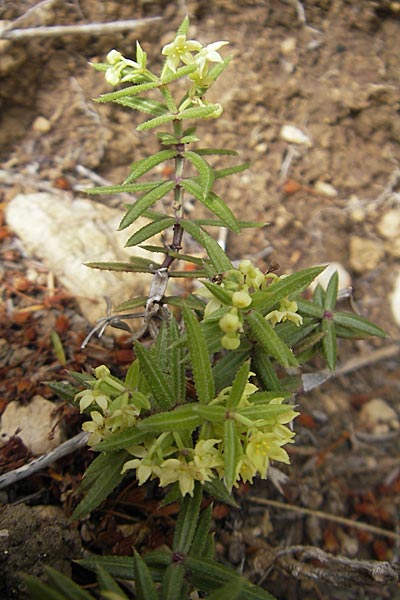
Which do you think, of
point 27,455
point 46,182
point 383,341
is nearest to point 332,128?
point 383,341

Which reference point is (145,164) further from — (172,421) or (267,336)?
(172,421)

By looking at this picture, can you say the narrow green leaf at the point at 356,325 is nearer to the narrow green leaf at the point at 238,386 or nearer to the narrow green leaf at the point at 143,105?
the narrow green leaf at the point at 238,386

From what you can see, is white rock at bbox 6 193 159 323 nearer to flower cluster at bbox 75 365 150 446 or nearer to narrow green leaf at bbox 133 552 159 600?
flower cluster at bbox 75 365 150 446

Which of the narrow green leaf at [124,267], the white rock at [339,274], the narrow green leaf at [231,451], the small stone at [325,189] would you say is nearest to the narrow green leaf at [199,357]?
the narrow green leaf at [231,451]

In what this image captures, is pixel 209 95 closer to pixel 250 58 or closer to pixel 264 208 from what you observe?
pixel 250 58

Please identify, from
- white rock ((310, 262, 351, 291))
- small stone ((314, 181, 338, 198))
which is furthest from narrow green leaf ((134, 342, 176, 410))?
small stone ((314, 181, 338, 198))
